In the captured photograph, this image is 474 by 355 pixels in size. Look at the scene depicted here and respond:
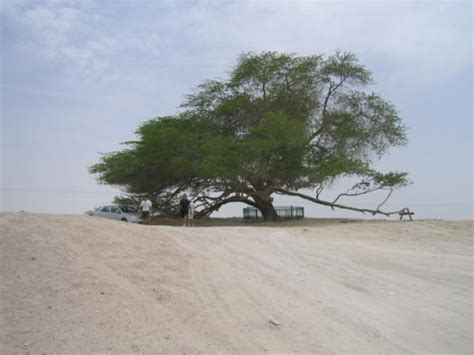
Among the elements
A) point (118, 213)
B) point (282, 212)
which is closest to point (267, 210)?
point (282, 212)

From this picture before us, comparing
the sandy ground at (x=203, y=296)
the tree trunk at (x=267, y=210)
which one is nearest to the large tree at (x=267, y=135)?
the tree trunk at (x=267, y=210)

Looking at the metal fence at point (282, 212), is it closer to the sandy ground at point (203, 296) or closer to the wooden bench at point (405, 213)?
the wooden bench at point (405, 213)

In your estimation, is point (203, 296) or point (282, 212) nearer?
point (203, 296)

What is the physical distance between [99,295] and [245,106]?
69.2 ft

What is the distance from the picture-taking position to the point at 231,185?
26594mm

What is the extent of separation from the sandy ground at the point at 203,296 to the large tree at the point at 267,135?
12.3m

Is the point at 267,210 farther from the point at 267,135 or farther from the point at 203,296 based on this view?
the point at 203,296

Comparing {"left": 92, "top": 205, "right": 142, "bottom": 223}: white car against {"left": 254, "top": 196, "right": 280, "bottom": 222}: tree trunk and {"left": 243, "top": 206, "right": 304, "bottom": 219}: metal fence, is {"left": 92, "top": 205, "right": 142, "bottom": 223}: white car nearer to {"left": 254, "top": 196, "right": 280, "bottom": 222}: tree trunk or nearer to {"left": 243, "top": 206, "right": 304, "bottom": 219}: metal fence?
{"left": 254, "top": 196, "right": 280, "bottom": 222}: tree trunk

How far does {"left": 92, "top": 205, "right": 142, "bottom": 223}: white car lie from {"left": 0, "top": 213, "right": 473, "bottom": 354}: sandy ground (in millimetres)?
12738

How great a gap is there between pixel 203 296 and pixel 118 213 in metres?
18.1

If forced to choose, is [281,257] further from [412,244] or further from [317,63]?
[317,63]

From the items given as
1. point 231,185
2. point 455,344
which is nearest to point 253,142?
point 231,185

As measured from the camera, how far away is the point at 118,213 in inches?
988

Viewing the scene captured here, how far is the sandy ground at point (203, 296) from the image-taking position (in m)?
6.19
